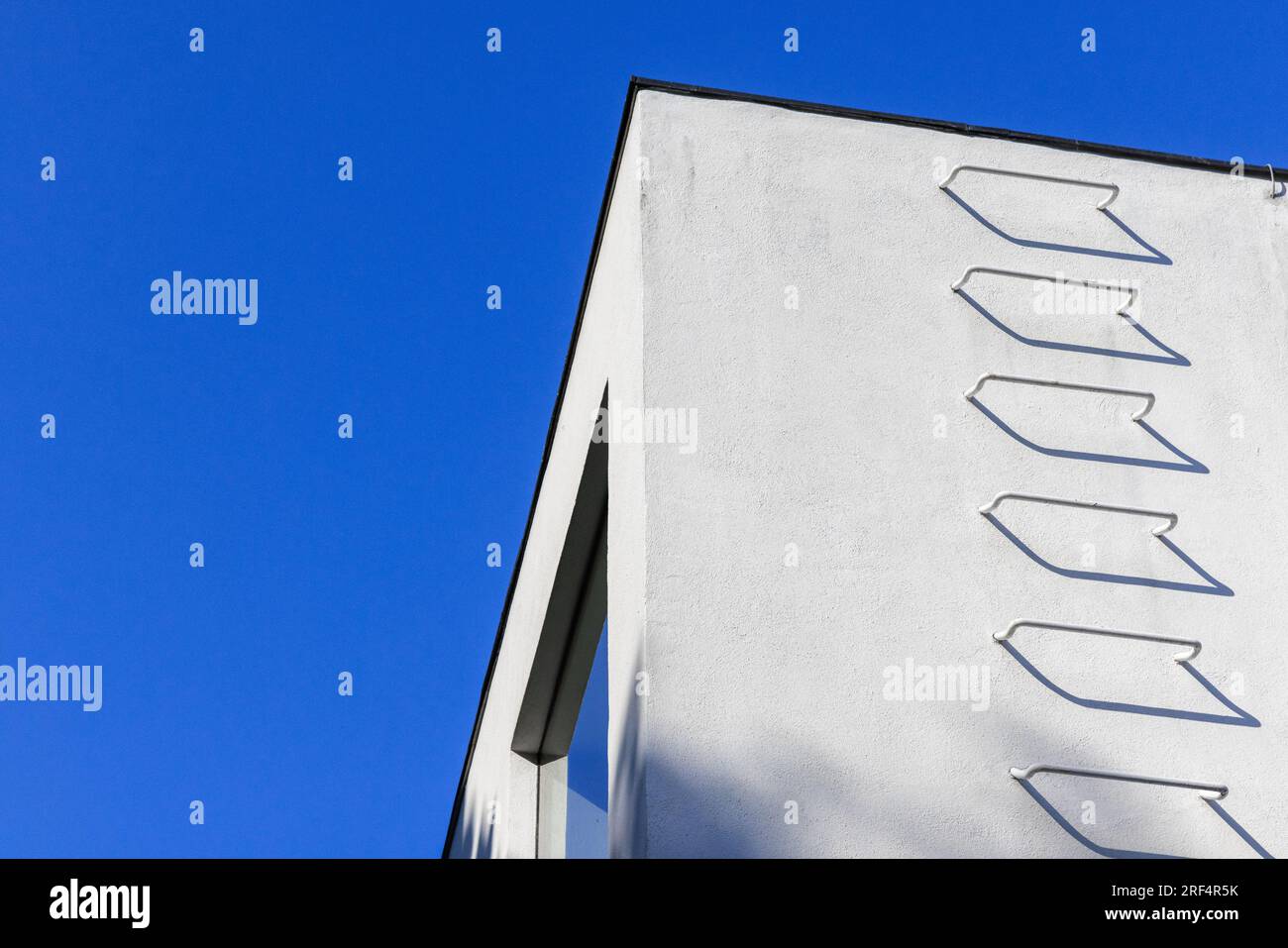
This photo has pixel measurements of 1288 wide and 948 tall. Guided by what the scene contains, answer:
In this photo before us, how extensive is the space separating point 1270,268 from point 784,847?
10.2ft

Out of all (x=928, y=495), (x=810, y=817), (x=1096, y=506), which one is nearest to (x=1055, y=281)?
(x=1096, y=506)

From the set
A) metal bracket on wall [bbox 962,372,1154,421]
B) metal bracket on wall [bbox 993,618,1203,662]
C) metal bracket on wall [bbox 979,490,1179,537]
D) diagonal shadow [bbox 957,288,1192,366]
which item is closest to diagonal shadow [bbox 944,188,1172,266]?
diagonal shadow [bbox 957,288,1192,366]

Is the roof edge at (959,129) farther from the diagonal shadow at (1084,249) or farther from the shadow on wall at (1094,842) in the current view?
the shadow on wall at (1094,842)

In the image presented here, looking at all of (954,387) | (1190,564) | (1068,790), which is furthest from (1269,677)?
(954,387)

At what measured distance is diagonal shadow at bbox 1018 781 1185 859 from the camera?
5.41 m

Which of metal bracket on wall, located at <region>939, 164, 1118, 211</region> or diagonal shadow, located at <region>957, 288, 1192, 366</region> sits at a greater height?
metal bracket on wall, located at <region>939, 164, 1118, 211</region>

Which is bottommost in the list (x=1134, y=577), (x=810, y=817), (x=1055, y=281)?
(x=810, y=817)

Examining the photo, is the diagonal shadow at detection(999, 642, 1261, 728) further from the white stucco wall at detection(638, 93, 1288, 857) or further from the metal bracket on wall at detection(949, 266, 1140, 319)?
the metal bracket on wall at detection(949, 266, 1140, 319)

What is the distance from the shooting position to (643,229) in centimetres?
624

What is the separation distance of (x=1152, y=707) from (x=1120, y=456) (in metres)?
0.93

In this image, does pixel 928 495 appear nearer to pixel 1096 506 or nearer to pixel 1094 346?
pixel 1096 506

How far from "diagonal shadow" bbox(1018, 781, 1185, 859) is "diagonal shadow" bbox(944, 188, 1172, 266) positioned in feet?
6.92

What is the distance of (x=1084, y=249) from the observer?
661 cm

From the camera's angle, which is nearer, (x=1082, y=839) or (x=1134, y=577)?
(x=1082, y=839)
